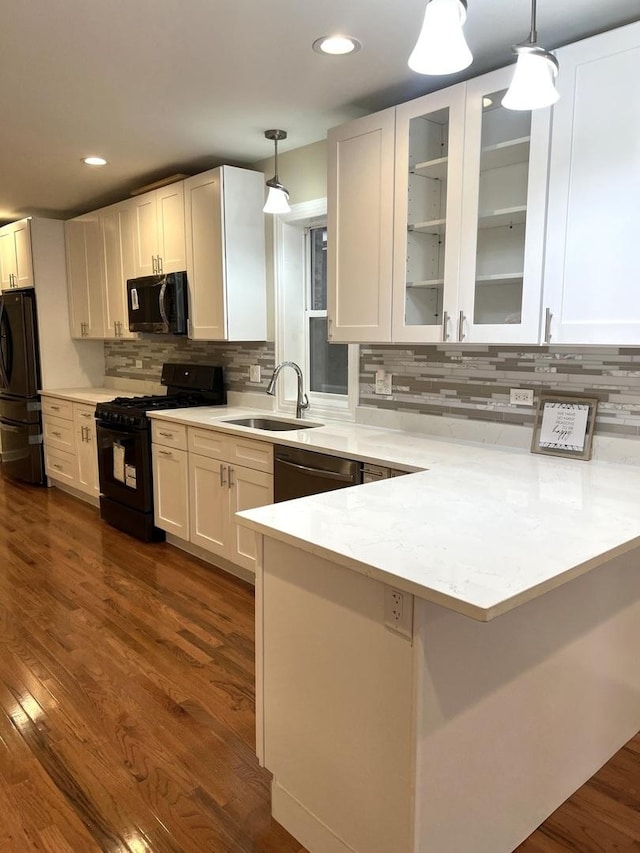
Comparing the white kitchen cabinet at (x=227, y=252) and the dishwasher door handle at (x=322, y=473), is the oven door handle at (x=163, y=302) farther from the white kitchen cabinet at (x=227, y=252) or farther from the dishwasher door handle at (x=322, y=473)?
the dishwasher door handle at (x=322, y=473)

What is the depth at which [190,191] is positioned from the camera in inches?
155

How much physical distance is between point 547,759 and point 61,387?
16.6 feet

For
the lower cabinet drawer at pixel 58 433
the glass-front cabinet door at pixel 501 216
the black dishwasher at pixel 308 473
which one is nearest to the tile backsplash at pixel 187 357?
the lower cabinet drawer at pixel 58 433

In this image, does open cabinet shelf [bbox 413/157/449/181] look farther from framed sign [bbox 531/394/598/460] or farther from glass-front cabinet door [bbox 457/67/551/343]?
framed sign [bbox 531/394/598/460]

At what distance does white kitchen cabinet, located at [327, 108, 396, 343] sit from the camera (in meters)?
2.71

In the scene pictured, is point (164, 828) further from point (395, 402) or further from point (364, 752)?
point (395, 402)

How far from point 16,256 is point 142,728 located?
465cm

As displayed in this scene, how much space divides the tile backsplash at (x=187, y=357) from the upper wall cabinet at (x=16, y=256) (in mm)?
910

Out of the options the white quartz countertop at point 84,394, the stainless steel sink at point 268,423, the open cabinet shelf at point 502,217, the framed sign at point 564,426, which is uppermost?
the open cabinet shelf at point 502,217

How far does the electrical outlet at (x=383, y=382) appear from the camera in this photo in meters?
Result: 3.27

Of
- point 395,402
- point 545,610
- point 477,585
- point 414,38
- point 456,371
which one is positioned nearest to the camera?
point 477,585

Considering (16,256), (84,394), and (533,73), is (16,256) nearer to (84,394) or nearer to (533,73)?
(84,394)

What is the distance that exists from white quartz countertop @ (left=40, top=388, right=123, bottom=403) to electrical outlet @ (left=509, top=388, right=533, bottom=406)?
120 inches

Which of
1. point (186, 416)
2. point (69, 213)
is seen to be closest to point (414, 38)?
point (186, 416)
